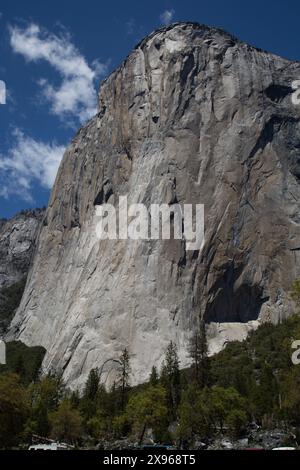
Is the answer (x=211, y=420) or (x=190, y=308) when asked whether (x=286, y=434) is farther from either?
(x=190, y=308)

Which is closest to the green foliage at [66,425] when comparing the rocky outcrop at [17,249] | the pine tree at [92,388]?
the pine tree at [92,388]

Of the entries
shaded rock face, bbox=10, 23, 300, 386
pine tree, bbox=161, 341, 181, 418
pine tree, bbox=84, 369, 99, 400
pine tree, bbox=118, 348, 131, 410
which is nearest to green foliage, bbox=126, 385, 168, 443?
pine tree, bbox=161, 341, 181, 418

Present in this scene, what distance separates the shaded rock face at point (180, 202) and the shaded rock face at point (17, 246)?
41170 millimetres

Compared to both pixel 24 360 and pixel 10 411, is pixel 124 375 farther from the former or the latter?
pixel 10 411

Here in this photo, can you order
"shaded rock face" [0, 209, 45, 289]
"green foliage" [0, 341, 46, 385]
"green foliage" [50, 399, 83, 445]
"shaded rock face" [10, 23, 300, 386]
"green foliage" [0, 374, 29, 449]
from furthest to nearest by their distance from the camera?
"shaded rock face" [0, 209, 45, 289] → "shaded rock face" [10, 23, 300, 386] → "green foliage" [0, 341, 46, 385] → "green foliage" [50, 399, 83, 445] → "green foliage" [0, 374, 29, 449]

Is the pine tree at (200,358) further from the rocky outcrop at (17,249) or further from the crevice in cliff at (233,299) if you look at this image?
the rocky outcrop at (17,249)

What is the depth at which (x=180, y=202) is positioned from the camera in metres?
80.9

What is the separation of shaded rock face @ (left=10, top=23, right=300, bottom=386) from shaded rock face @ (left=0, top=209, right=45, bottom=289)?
135 feet

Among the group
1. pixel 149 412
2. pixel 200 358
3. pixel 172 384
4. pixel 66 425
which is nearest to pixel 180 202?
pixel 200 358

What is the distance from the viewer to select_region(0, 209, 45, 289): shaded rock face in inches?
5586

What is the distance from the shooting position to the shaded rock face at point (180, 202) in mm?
74625

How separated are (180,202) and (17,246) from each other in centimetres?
7711

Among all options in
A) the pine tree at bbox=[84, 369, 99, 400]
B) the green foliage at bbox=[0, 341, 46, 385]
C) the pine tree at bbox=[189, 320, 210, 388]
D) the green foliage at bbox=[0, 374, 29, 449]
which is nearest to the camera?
the green foliage at bbox=[0, 374, 29, 449]

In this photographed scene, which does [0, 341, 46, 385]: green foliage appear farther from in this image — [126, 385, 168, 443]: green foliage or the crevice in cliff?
[126, 385, 168, 443]: green foliage
